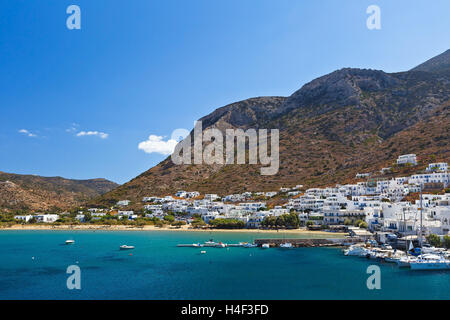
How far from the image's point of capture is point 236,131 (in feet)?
588

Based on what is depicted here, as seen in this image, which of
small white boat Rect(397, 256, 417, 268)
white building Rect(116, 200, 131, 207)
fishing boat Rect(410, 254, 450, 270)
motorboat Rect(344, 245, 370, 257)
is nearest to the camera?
fishing boat Rect(410, 254, 450, 270)

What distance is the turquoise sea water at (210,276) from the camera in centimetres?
3064

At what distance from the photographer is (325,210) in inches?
3334

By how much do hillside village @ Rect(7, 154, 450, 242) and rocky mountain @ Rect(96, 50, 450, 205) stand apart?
1137 cm

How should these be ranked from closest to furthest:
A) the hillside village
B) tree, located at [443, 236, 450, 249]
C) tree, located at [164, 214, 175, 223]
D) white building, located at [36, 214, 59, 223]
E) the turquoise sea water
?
the turquoise sea water < tree, located at [443, 236, 450, 249] < the hillside village < tree, located at [164, 214, 175, 223] < white building, located at [36, 214, 59, 223]

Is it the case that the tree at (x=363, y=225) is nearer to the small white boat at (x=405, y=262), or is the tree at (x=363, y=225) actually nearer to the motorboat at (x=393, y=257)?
the motorboat at (x=393, y=257)

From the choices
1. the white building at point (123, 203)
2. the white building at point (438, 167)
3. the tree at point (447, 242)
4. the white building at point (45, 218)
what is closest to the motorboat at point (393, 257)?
the tree at point (447, 242)

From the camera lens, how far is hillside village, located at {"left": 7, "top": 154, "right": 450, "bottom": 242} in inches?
Result: 2525

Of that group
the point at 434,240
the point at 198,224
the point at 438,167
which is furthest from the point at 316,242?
the point at 438,167

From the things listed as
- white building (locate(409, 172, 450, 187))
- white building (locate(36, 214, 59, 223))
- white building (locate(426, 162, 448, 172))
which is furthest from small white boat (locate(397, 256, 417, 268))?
white building (locate(36, 214, 59, 223))

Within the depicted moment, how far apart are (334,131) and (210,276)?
127m

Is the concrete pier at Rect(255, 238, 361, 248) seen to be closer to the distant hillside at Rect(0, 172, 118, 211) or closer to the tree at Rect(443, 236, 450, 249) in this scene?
the tree at Rect(443, 236, 450, 249)
